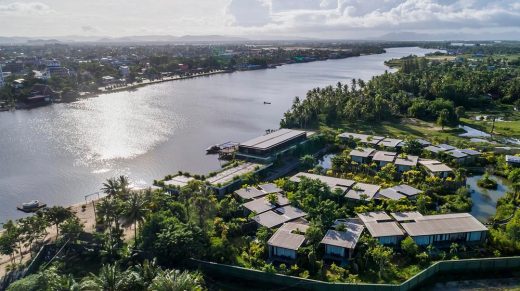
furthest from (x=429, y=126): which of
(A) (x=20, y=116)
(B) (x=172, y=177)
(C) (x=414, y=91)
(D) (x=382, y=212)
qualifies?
(A) (x=20, y=116)

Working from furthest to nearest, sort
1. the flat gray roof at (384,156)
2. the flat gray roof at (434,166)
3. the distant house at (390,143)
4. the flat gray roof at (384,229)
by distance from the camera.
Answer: the distant house at (390,143), the flat gray roof at (384,156), the flat gray roof at (434,166), the flat gray roof at (384,229)

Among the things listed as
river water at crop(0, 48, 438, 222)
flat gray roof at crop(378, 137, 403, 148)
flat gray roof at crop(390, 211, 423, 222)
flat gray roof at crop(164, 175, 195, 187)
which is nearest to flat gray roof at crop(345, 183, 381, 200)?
flat gray roof at crop(390, 211, 423, 222)

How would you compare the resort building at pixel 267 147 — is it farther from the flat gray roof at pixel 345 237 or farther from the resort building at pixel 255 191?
the flat gray roof at pixel 345 237

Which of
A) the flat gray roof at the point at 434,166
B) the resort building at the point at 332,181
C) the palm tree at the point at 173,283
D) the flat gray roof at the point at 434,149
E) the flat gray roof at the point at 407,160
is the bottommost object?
the resort building at the point at 332,181

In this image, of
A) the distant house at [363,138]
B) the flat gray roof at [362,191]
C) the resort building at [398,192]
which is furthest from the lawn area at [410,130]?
the flat gray roof at [362,191]

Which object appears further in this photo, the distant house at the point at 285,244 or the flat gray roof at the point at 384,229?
the flat gray roof at the point at 384,229

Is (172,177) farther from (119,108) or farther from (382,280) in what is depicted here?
(119,108)

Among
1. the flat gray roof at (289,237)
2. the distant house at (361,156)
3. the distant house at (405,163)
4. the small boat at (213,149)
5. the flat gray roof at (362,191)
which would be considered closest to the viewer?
the flat gray roof at (289,237)
